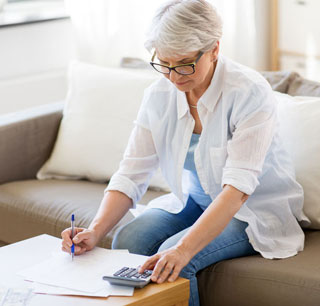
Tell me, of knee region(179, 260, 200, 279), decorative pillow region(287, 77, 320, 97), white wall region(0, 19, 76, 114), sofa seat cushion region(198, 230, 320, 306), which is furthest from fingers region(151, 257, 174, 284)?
white wall region(0, 19, 76, 114)

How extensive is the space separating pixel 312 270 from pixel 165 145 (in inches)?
21.2

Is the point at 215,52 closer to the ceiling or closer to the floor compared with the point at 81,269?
closer to the ceiling

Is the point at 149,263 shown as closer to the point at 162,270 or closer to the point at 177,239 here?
the point at 162,270

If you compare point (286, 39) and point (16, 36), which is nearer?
point (16, 36)

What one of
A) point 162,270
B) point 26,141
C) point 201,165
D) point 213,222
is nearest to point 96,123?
point 26,141

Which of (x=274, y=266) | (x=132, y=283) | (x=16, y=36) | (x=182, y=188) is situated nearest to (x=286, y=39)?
(x=16, y=36)

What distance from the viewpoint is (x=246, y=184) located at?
171cm

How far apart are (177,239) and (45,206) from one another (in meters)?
0.71

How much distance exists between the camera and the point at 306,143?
2035 mm

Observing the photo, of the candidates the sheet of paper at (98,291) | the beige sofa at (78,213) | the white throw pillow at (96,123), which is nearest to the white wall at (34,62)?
the beige sofa at (78,213)

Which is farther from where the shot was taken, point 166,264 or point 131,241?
point 131,241

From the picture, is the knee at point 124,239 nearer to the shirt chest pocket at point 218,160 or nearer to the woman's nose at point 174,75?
the shirt chest pocket at point 218,160

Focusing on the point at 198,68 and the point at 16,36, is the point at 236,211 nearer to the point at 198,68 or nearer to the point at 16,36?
the point at 198,68

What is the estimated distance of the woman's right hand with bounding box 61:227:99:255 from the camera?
1702mm
